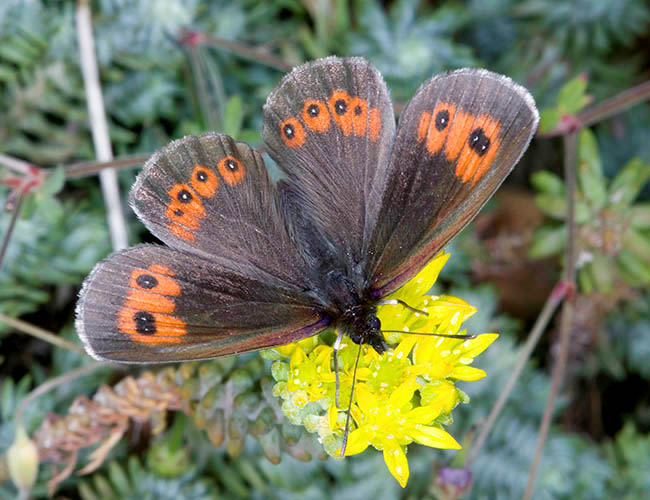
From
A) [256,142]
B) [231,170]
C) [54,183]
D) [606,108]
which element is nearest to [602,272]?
[606,108]

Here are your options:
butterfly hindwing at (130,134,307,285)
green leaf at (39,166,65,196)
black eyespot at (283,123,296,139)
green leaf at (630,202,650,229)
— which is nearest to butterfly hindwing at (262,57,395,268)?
black eyespot at (283,123,296,139)

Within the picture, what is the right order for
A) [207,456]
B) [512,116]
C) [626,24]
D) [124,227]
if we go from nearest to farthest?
[512,116] < [207,456] < [124,227] < [626,24]

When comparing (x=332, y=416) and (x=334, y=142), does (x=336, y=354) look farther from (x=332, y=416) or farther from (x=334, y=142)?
(x=334, y=142)

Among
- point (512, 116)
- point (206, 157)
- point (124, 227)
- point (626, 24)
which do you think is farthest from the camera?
point (626, 24)

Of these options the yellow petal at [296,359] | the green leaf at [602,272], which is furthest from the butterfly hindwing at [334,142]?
the green leaf at [602,272]

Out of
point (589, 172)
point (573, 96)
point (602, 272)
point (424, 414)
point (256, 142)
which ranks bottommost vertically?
point (424, 414)

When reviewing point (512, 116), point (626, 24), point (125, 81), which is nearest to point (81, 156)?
point (125, 81)

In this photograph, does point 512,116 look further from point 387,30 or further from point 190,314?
point 387,30

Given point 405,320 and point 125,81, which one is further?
point 125,81
